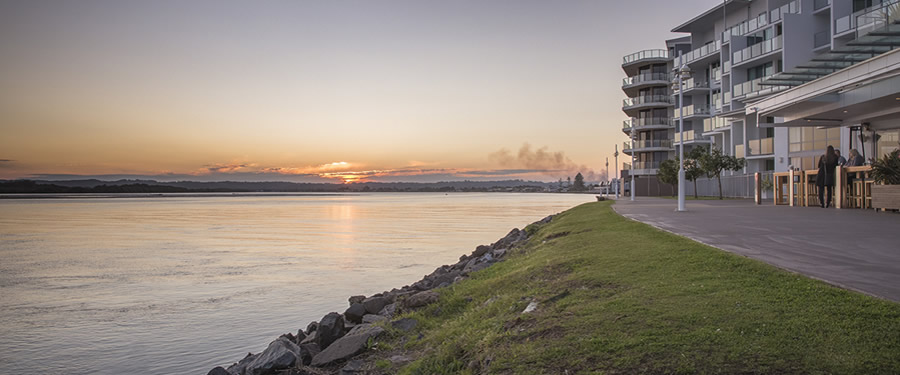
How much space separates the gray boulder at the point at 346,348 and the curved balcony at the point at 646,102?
77.3 metres

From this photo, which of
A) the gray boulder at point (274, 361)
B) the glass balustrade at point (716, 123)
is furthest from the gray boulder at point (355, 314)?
the glass balustrade at point (716, 123)

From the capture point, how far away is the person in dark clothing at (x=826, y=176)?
21922 millimetres

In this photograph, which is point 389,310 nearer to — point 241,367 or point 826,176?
point 241,367

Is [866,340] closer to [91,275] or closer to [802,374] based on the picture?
[802,374]

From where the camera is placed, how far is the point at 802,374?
13.3 feet

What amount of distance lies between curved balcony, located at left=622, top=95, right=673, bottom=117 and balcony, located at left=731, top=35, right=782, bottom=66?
30717 mm

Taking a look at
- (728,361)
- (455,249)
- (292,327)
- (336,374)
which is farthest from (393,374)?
(455,249)

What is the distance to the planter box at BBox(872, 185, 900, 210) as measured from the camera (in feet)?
58.0

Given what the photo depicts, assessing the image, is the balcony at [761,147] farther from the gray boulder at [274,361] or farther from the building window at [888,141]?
the gray boulder at [274,361]

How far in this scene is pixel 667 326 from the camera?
5.13m

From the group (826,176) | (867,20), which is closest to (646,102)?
(867,20)

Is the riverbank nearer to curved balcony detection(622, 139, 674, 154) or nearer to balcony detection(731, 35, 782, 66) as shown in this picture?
balcony detection(731, 35, 782, 66)

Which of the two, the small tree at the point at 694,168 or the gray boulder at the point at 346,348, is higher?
the small tree at the point at 694,168

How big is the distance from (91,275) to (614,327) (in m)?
17.4
